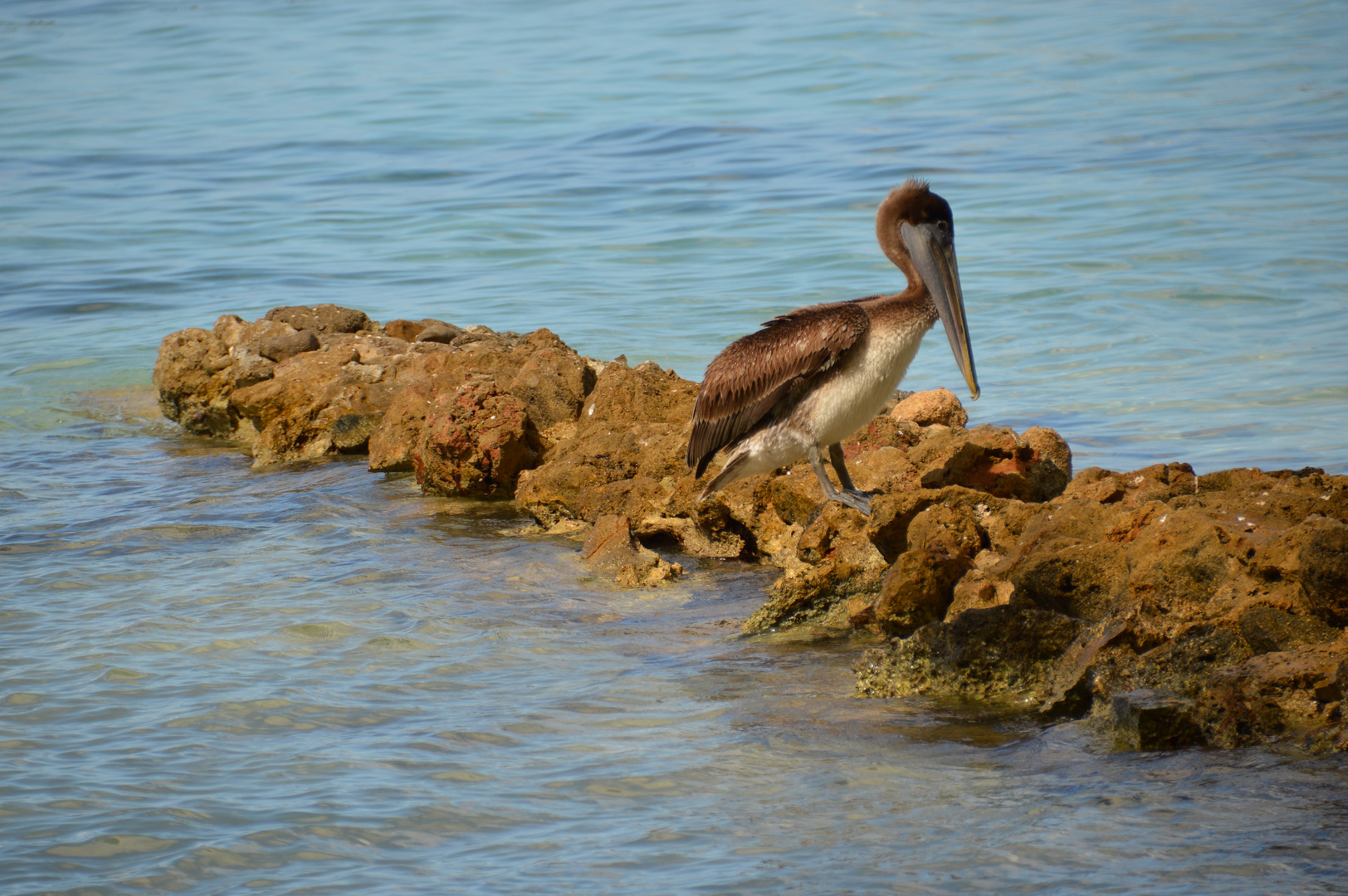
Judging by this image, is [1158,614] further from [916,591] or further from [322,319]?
[322,319]

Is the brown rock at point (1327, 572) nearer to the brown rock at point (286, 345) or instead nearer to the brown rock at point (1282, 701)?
the brown rock at point (1282, 701)

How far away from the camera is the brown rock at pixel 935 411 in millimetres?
6883

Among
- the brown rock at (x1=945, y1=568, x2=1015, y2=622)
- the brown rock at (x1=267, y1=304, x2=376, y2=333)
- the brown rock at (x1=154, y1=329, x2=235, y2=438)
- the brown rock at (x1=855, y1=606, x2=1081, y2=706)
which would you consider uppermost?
the brown rock at (x1=267, y1=304, x2=376, y2=333)

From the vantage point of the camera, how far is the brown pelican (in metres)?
5.55

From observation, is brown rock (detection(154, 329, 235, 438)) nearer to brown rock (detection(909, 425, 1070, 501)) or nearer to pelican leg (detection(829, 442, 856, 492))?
pelican leg (detection(829, 442, 856, 492))

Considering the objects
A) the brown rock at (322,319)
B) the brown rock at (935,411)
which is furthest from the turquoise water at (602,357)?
the brown rock at (935,411)

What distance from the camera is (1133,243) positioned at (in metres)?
14.2

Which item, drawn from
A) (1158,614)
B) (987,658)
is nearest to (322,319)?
(987,658)

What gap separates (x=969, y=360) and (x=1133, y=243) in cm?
943

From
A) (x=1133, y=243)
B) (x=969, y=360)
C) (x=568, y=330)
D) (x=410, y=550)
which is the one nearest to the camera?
(x=969, y=360)

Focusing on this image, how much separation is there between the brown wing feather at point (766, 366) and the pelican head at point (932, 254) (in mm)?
345

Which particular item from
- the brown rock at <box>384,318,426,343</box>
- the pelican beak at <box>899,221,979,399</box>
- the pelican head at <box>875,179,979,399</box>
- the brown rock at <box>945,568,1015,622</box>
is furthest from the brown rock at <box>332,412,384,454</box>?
the brown rock at <box>945,568,1015,622</box>

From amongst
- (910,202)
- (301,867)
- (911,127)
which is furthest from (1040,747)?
(911,127)

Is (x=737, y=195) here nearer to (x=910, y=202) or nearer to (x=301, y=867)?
(x=910, y=202)
